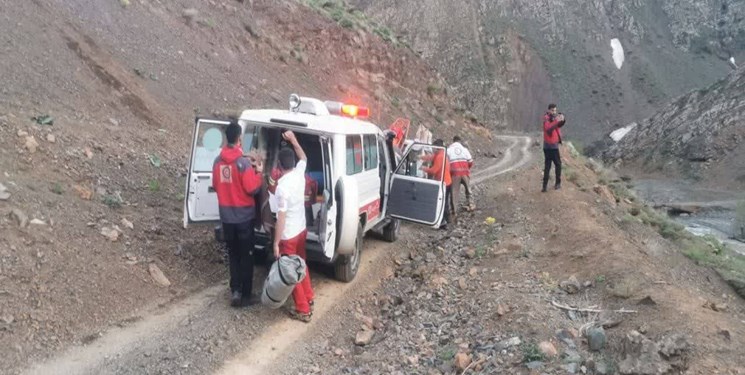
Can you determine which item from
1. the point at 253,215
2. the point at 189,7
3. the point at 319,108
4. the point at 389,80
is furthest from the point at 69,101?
the point at 389,80

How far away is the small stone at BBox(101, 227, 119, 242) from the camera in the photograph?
7.71 metres

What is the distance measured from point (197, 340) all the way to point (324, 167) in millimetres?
2561

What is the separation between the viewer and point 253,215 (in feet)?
23.2

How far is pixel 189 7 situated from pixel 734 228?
22.8 metres

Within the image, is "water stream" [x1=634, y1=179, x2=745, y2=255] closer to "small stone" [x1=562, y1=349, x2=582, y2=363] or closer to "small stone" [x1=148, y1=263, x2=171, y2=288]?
"small stone" [x1=562, y1=349, x2=582, y2=363]

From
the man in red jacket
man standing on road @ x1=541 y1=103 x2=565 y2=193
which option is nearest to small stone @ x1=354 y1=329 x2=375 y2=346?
the man in red jacket

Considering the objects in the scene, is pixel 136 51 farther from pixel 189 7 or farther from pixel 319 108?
pixel 319 108

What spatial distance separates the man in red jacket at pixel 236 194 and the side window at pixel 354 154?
1.44 meters

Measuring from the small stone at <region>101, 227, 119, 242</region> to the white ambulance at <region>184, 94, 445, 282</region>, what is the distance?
0.85 metres

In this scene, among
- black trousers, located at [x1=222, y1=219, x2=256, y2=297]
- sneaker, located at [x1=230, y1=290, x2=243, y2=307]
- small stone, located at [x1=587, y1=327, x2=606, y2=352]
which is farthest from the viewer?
sneaker, located at [x1=230, y1=290, x2=243, y2=307]

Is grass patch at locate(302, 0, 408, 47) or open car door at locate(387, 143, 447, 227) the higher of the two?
grass patch at locate(302, 0, 408, 47)

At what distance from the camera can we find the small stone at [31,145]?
881cm

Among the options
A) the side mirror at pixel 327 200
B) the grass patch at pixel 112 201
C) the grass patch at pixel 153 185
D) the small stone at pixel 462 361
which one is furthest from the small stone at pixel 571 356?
the grass patch at pixel 153 185

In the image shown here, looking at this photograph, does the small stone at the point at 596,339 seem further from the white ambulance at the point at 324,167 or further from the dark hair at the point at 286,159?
the dark hair at the point at 286,159
